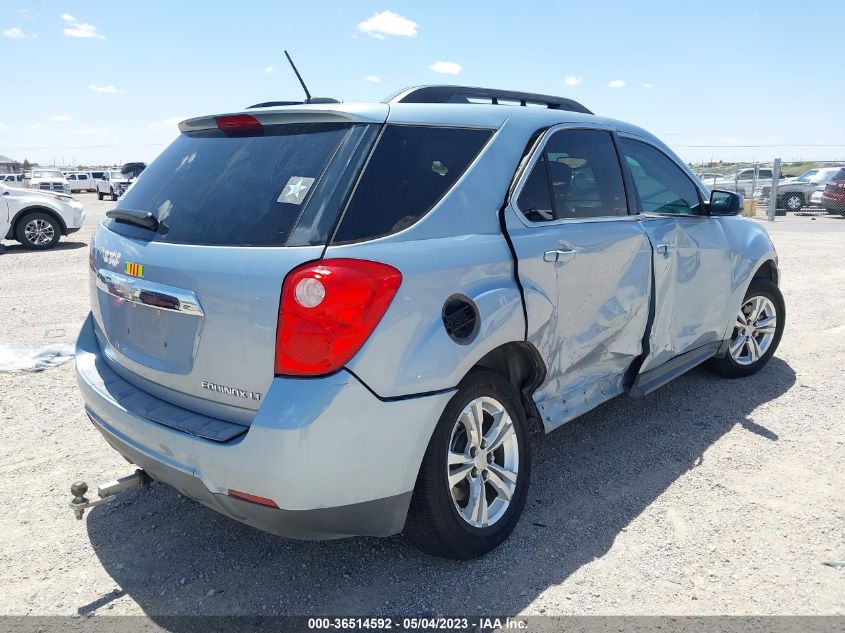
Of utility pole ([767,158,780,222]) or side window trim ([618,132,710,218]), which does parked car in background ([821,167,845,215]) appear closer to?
utility pole ([767,158,780,222])

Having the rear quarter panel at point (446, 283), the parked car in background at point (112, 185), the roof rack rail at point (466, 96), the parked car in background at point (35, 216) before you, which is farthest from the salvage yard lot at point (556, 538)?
the parked car in background at point (112, 185)

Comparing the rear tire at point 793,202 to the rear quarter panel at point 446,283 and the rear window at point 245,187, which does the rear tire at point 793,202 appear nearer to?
the rear quarter panel at point 446,283

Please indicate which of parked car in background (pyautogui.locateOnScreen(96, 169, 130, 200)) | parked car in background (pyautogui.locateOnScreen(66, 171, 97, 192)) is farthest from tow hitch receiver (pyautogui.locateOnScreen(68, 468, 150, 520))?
parked car in background (pyautogui.locateOnScreen(66, 171, 97, 192))

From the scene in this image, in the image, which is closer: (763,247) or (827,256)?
(763,247)

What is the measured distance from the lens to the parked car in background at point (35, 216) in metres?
12.4

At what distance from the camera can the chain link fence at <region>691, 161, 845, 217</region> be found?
73.4 feet

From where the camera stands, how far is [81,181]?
190 ft

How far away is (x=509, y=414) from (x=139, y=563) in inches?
66.3

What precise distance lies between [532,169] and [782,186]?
79.0ft

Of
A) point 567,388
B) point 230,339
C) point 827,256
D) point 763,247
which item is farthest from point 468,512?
point 827,256

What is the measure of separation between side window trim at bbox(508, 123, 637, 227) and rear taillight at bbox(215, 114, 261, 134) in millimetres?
1114

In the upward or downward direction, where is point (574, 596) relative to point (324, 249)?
downward

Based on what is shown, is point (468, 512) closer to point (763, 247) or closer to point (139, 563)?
point (139, 563)

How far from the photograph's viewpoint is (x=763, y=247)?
196 inches
